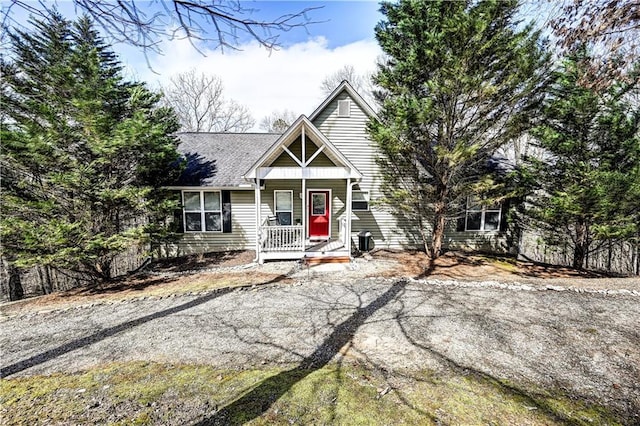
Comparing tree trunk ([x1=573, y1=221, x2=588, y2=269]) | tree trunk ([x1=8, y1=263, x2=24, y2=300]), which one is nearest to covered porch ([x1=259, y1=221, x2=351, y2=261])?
tree trunk ([x1=573, y1=221, x2=588, y2=269])

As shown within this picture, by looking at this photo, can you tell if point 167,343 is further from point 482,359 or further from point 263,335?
point 482,359

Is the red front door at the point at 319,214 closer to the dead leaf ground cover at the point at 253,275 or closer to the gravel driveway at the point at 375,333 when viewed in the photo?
the dead leaf ground cover at the point at 253,275

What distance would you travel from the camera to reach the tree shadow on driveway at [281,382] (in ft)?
10.5

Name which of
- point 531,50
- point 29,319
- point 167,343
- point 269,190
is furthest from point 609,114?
point 29,319

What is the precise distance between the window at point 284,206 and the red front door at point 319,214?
2.75 feet

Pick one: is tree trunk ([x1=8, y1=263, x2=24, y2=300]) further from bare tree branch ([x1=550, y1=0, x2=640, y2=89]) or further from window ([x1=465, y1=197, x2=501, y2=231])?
bare tree branch ([x1=550, y1=0, x2=640, y2=89])

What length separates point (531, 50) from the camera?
9008mm

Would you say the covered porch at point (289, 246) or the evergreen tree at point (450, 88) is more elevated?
A: the evergreen tree at point (450, 88)

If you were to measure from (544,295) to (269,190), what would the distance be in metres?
9.57

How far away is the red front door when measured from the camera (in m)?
12.1

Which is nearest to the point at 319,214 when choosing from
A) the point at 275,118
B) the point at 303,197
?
the point at 303,197

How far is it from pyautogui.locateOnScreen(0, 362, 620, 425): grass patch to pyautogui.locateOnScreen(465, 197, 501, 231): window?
9.75m

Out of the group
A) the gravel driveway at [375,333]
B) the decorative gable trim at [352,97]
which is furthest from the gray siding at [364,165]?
the gravel driveway at [375,333]

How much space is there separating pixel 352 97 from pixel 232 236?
7.71m
